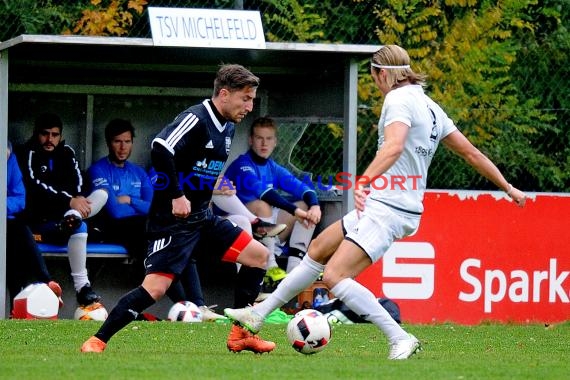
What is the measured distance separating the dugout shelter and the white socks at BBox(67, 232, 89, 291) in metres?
0.94

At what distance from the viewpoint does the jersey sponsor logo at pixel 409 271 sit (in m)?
12.5

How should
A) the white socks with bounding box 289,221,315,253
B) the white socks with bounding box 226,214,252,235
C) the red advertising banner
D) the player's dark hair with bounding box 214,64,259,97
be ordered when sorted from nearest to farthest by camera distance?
the player's dark hair with bounding box 214,64,259,97
the white socks with bounding box 226,214,252,235
the white socks with bounding box 289,221,315,253
the red advertising banner

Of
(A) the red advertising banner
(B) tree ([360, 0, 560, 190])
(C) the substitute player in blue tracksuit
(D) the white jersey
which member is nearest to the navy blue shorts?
(D) the white jersey

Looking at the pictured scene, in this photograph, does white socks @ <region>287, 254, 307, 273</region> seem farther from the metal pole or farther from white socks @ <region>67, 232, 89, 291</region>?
white socks @ <region>67, 232, 89, 291</region>

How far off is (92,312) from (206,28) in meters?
2.61

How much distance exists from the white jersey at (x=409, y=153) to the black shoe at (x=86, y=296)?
4441 mm

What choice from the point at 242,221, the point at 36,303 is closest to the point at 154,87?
the point at 242,221

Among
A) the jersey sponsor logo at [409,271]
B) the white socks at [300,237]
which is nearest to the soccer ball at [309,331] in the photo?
the white socks at [300,237]

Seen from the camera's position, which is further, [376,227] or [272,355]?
[272,355]

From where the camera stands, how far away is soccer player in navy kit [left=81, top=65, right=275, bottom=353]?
311 inches

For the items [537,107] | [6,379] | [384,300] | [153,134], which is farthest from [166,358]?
[537,107]

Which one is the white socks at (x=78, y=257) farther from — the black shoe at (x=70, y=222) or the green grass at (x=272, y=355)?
the green grass at (x=272, y=355)

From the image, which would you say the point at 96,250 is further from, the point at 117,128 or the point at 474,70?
the point at 474,70

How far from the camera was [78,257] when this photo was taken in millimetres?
11484
